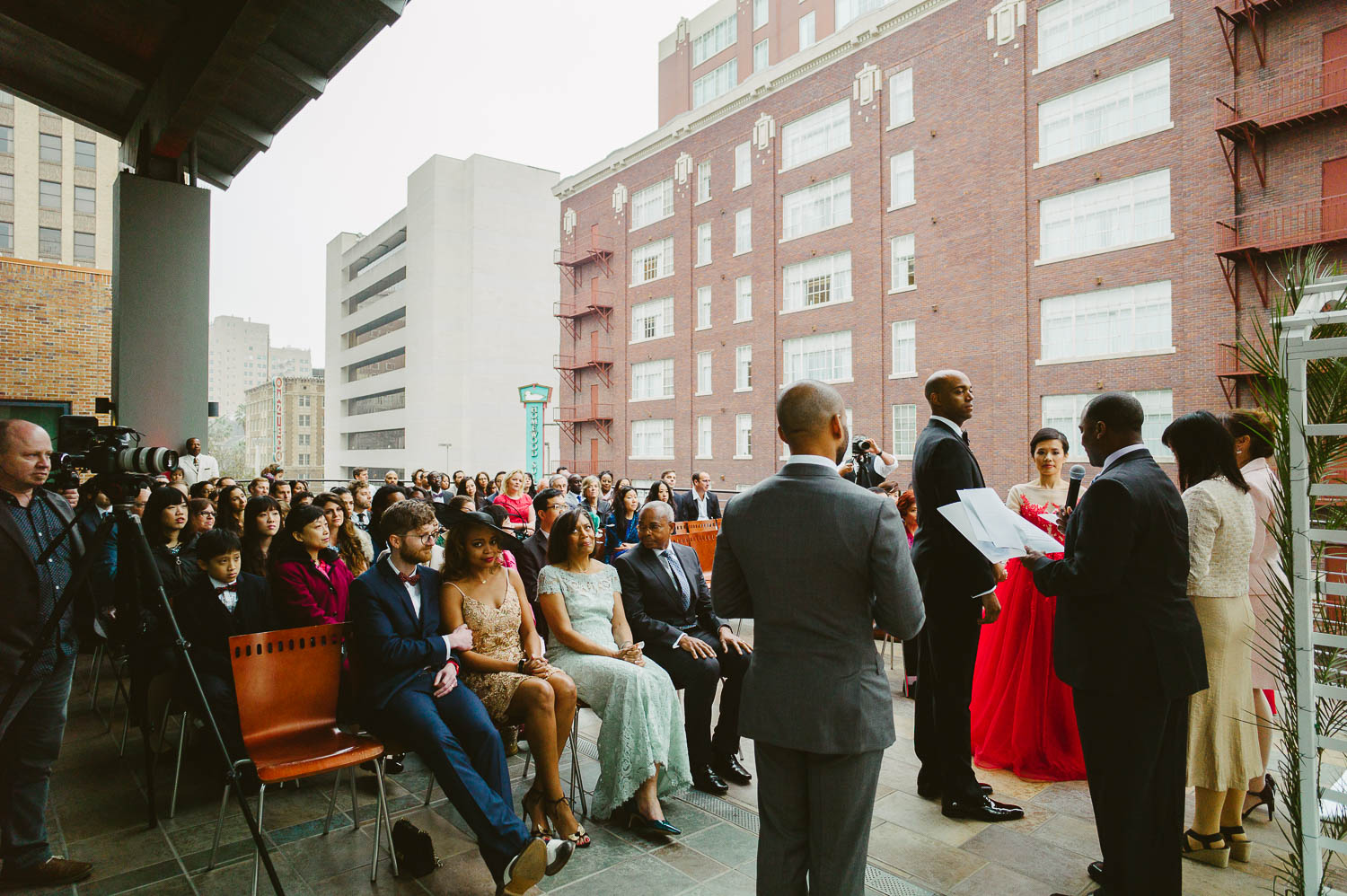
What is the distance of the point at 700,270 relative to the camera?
99.7 feet

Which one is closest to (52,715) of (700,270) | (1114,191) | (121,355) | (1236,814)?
(1236,814)

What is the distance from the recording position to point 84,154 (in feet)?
125

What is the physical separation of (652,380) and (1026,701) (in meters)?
28.7

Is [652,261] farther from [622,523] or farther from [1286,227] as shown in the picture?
[622,523]

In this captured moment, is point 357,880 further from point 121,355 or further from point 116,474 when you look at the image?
point 121,355

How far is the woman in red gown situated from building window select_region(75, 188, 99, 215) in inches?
1841

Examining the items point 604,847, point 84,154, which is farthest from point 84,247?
point 604,847

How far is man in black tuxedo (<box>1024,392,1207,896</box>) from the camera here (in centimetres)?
288

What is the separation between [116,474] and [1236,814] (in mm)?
5356

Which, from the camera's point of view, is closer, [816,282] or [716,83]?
[816,282]

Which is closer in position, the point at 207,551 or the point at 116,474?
the point at 116,474

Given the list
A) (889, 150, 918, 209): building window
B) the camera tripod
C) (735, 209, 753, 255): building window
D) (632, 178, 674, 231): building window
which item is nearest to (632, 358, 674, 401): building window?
(735, 209, 753, 255): building window

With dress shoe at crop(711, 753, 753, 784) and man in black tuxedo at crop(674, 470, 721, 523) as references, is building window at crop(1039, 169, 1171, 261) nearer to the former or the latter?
man in black tuxedo at crop(674, 470, 721, 523)

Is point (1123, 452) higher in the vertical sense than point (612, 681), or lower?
higher
